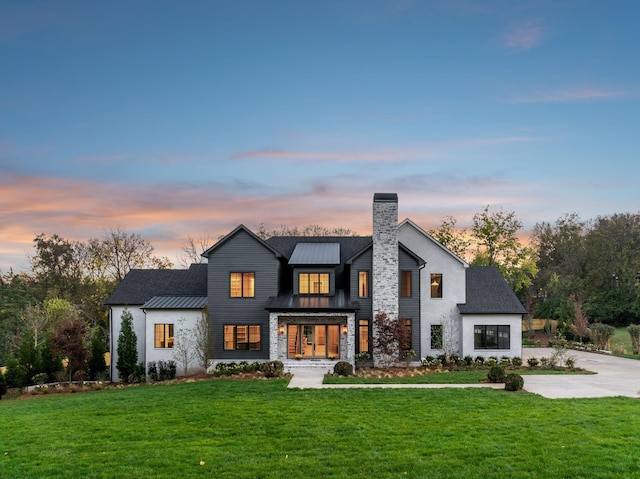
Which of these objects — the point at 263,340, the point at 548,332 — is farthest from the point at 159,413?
the point at 548,332

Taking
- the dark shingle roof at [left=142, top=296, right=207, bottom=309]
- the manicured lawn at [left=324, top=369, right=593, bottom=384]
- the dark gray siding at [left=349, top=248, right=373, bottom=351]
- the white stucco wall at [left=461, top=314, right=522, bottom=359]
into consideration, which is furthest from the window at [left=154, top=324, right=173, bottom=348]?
the white stucco wall at [left=461, top=314, right=522, bottom=359]

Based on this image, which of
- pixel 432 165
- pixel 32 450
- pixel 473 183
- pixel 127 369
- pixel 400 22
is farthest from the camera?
pixel 473 183

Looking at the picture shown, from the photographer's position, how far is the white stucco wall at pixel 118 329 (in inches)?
1048

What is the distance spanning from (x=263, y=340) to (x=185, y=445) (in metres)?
15.2

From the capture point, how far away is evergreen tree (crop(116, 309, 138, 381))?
25.1 meters

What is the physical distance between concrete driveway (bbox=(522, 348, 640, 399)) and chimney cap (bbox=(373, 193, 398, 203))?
426 inches

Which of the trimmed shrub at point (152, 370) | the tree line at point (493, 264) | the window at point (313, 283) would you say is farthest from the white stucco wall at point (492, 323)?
the trimmed shrub at point (152, 370)

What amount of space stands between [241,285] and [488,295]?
13.7 metres

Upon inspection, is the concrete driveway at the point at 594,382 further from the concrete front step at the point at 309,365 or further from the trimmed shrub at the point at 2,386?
the trimmed shrub at the point at 2,386

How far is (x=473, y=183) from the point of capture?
35500mm

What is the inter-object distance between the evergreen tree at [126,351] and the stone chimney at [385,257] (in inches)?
494

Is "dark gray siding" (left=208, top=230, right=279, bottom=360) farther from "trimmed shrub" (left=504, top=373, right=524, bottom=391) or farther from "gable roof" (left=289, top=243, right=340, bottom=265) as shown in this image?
"trimmed shrub" (left=504, top=373, right=524, bottom=391)

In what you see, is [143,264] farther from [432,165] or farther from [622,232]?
[622,232]

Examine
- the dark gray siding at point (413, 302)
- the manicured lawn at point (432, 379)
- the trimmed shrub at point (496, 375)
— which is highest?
the dark gray siding at point (413, 302)
